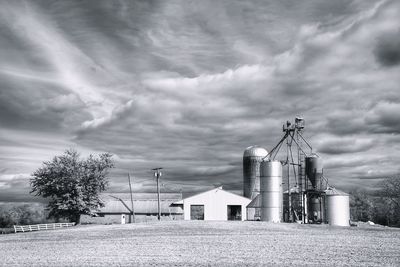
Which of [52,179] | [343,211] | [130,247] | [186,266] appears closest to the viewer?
[186,266]

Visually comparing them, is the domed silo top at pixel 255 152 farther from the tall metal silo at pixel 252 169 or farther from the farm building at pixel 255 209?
the farm building at pixel 255 209

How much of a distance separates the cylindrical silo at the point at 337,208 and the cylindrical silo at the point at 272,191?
16.6 feet

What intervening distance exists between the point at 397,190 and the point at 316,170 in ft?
100

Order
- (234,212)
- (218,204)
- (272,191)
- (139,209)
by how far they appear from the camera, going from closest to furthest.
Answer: (272,191), (218,204), (234,212), (139,209)

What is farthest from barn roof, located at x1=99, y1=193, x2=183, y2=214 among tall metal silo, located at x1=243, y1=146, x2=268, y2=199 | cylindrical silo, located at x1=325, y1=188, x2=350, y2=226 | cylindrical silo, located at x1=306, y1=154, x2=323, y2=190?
A: cylindrical silo, located at x1=325, y1=188, x2=350, y2=226

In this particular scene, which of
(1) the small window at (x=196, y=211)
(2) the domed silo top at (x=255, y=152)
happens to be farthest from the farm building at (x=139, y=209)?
(2) the domed silo top at (x=255, y=152)

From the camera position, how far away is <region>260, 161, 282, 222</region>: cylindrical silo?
4712cm

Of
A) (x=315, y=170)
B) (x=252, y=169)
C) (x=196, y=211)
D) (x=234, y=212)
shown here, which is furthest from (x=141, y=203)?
(x=315, y=170)

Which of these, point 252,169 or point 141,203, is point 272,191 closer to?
point 252,169

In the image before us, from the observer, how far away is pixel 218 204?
2478 inches

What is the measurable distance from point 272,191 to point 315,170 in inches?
225

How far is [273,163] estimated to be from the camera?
47438 millimetres

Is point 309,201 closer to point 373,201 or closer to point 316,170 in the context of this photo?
point 316,170

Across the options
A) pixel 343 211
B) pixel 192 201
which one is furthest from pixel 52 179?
pixel 343 211
